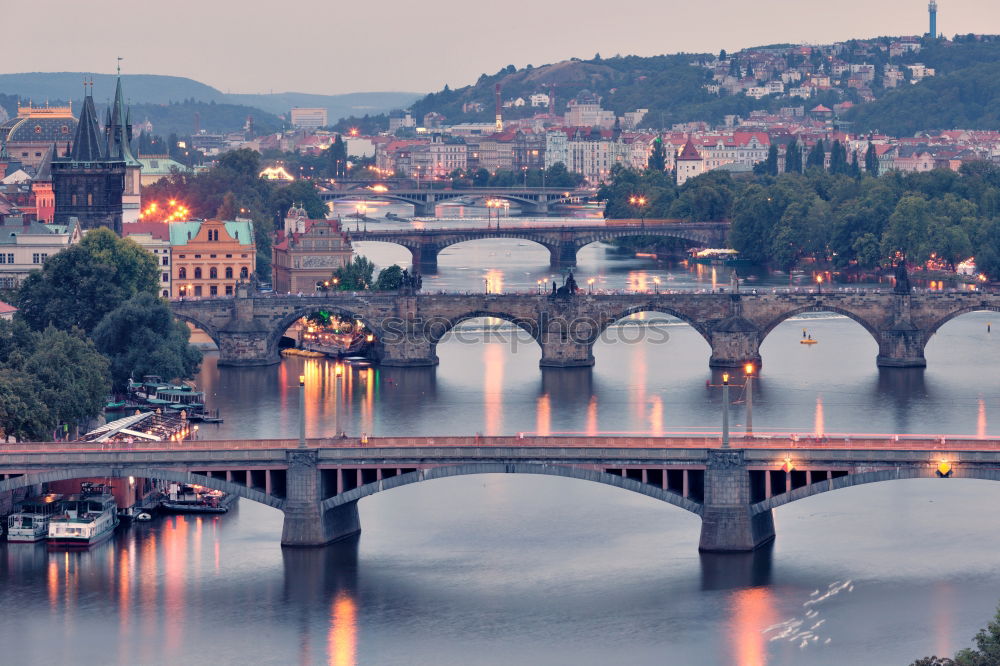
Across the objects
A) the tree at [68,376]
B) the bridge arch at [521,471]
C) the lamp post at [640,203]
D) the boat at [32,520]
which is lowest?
the boat at [32,520]

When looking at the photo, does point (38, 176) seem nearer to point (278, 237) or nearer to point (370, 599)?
point (278, 237)

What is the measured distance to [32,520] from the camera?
60.3 meters

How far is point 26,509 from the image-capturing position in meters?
61.0

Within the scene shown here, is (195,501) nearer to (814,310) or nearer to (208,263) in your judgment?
(814,310)

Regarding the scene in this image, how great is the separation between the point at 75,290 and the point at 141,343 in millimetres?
6118

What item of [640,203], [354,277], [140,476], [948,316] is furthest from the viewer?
[640,203]

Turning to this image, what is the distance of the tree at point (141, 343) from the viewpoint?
83125 millimetres

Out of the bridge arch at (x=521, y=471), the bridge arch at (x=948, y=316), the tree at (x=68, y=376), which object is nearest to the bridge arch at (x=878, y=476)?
the bridge arch at (x=521, y=471)

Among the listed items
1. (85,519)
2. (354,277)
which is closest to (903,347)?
(354,277)

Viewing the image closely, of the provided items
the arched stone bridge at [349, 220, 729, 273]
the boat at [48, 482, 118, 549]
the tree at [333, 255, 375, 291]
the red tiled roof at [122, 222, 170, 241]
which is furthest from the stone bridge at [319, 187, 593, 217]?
the boat at [48, 482, 118, 549]

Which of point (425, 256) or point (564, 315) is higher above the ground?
point (425, 256)

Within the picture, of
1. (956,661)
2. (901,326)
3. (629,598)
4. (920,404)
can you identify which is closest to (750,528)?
(629,598)

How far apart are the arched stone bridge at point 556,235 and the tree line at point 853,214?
8.65 feet

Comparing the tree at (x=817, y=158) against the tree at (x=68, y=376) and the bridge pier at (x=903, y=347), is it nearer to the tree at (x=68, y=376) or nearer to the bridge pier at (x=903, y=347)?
the bridge pier at (x=903, y=347)
